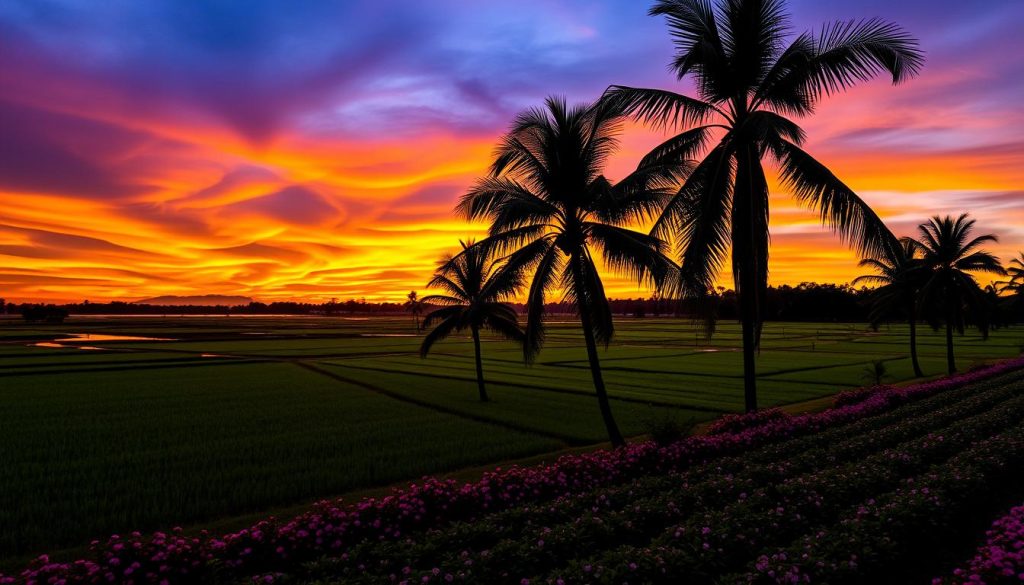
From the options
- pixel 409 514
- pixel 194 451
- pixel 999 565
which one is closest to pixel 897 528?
pixel 999 565

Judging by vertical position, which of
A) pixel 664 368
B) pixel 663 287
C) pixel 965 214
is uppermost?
pixel 965 214

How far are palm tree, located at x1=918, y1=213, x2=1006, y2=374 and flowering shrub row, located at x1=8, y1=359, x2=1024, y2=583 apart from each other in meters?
25.5

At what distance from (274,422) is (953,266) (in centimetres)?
3996

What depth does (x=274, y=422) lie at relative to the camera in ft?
66.3

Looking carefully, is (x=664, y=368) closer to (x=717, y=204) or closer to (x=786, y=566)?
(x=717, y=204)

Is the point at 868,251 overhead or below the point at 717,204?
below

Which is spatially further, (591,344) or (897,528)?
(591,344)

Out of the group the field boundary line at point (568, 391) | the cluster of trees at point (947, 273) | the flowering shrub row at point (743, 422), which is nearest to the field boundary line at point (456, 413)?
the flowering shrub row at point (743, 422)

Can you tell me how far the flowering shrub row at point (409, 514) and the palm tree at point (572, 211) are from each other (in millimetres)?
4020

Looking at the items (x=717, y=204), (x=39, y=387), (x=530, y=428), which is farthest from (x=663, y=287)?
(x=39, y=387)

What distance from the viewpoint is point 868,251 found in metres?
11.7

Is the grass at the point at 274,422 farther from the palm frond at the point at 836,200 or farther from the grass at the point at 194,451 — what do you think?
the palm frond at the point at 836,200

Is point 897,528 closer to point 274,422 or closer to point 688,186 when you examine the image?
point 688,186

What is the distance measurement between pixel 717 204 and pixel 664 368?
99.5ft
